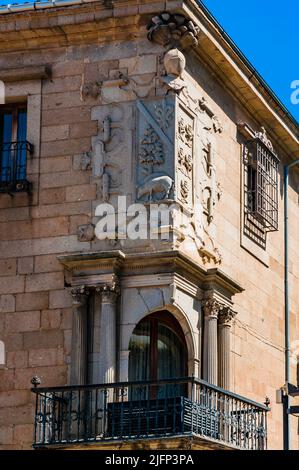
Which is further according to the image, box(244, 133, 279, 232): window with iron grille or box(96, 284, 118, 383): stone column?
box(244, 133, 279, 232): window with iron grille

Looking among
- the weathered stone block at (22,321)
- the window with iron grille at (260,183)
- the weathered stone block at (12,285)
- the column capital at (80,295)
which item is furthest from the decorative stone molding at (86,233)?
the window with iron grille at (260,183)

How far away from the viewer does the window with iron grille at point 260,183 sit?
2989 centimetres

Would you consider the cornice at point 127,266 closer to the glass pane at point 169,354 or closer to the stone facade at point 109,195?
the stone facade at point 109,195

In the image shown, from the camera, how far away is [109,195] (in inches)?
1030

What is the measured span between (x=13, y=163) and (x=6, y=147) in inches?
15.8

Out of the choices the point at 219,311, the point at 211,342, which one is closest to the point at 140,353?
the point at 211,342

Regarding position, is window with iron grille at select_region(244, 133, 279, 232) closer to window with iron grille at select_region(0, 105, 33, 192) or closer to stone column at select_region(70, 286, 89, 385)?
window with iron grille at select_region(0, 105, 33, 192)

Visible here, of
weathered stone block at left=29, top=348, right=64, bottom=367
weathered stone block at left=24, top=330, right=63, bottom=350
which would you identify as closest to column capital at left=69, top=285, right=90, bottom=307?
weathered stone block at left=24, top=330, right=63, bottom=350

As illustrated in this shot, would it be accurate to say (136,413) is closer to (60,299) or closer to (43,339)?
(43,339)

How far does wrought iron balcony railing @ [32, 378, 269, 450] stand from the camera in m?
24.4

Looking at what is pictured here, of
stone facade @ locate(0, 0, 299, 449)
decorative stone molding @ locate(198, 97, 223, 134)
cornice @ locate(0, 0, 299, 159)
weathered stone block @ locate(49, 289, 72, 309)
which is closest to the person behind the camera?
stone facade @ locate(0, 0, 299, 449)

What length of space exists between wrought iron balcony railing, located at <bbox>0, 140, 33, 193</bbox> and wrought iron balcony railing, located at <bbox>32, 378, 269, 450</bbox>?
389 cm
